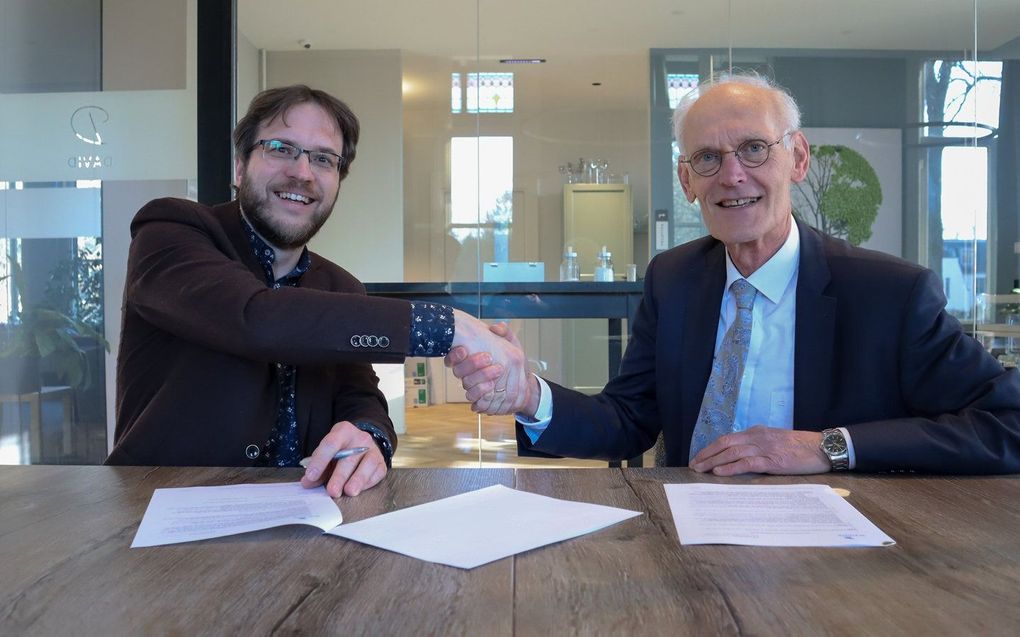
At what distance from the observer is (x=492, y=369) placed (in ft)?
4.93

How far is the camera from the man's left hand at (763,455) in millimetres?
1242

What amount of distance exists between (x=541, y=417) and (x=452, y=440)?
293cm

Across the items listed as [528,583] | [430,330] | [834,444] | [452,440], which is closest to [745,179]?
[834,444]

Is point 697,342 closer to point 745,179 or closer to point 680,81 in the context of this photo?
point 745,179

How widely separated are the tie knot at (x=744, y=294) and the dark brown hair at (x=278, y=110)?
864mm

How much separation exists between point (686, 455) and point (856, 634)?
1.00 meters

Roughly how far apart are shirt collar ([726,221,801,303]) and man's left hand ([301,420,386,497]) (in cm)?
82

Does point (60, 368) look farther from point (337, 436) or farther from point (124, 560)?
point (124, 560)

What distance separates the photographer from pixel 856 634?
2.02 feet

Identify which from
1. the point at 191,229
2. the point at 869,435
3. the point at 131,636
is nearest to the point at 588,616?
the point at 131,636

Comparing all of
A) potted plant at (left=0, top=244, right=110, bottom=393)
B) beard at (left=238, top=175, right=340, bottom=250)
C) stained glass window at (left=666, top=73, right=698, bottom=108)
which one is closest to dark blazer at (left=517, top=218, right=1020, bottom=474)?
beard at (left=238, top=175, right=340, bottom=250)

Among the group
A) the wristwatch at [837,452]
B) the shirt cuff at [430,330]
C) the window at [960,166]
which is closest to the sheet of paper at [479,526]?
the shirt cuff at [430,330]

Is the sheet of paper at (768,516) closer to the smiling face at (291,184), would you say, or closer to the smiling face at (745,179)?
the smiling face at (745,179)

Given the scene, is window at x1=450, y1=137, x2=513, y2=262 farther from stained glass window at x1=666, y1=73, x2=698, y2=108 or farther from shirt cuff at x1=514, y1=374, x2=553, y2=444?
shirt cuff at x1=514, y1=374, x2=553, y2=444
